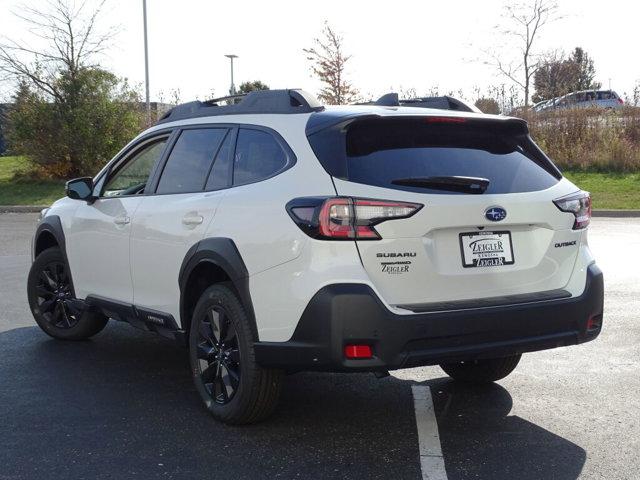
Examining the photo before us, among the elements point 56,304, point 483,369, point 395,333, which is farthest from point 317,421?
point 56,304

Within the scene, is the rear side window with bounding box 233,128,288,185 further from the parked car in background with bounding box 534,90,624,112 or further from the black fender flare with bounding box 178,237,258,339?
the parked car in background with bounding box 534,90,624,112

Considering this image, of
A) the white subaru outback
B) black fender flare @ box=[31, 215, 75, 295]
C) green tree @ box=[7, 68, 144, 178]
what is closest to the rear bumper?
the white subaru outback

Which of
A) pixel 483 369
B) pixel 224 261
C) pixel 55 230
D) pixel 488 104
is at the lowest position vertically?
pixel 483 369

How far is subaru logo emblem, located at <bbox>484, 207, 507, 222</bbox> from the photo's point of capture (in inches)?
169

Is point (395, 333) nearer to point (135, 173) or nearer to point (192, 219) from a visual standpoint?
point (192, 219)

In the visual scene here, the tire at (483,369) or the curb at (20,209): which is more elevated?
the tire at (483,369)

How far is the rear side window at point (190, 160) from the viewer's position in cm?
516

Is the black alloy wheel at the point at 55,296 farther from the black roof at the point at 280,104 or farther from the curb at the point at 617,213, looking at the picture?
the curb at the point at 617,213

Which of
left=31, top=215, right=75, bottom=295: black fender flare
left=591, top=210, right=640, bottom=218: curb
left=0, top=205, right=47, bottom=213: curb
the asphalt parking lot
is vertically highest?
left=31, top=215, right=75, bottom=295: black fender flare

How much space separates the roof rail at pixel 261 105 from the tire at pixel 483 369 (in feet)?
6.10

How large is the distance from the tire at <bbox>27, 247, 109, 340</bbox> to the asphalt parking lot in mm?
160

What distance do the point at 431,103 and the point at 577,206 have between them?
1.11m

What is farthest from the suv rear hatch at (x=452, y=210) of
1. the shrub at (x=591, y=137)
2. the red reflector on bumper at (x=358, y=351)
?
the shrub at (x=591, y=137)

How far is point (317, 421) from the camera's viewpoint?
485 cm
